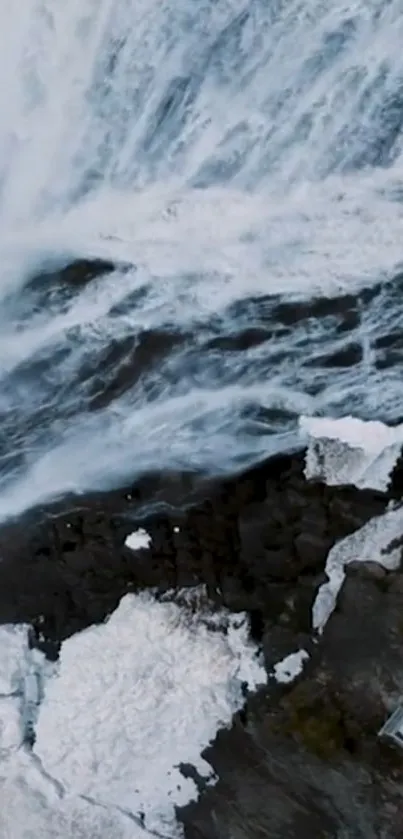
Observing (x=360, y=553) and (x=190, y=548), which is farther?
(x=190, y=548)

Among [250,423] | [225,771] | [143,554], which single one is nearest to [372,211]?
[250,423]

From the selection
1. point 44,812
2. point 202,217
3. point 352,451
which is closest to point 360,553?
point 352,451

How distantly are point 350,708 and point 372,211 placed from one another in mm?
2349

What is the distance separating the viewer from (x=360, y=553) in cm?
471

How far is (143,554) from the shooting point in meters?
5.28

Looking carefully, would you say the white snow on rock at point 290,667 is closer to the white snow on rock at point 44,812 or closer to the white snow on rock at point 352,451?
the white snow on rock at point 352,451

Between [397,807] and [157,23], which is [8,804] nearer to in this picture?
[397,807]

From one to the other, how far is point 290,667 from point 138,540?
41.2 inches

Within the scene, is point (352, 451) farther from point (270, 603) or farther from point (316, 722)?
point (316, 722)

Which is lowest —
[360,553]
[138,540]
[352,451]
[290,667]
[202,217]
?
[290,667]

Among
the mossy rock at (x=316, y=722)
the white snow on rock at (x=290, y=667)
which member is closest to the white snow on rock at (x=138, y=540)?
the white snow on rock at (x=290, y=667)

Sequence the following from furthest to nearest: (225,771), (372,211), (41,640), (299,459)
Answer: (41,640)
(225,771)
(299,459)
(372,211)

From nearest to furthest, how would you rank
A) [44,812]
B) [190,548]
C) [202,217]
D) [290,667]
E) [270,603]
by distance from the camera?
1. [202,217]
2. [290,667]
3. [270,603]
4. [190,548]
5. [44,812]

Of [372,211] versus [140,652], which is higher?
[372,211]
